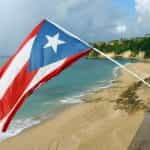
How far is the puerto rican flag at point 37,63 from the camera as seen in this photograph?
852 cm

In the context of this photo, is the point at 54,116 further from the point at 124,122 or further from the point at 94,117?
the point at 124,122

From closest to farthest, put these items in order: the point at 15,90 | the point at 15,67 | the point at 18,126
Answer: the point at 15,90, the point at 15,67, the point at 18,126

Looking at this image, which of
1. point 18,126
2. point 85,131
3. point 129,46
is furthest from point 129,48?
point 85,131

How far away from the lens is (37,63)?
8617 mm

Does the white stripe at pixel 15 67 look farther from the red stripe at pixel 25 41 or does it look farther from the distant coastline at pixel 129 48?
the distant coastline at pixel 129 48

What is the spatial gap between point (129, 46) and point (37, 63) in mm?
149923

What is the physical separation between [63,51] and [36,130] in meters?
13.0

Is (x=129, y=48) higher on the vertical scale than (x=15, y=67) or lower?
lower

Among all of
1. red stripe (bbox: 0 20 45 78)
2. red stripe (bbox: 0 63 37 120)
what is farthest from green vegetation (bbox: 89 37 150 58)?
red stripe (bbox: 0 63 37 120)

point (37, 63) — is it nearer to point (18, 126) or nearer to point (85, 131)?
point (85, 131)

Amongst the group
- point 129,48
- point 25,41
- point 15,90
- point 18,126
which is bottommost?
point 129,48

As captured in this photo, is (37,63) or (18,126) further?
(18,126)

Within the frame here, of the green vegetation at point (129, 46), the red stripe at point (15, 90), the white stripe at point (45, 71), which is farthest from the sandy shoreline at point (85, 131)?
the green vegetation at point (129, 46)

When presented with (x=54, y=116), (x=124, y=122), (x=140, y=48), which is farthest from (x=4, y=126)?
(x=140, y=48)
